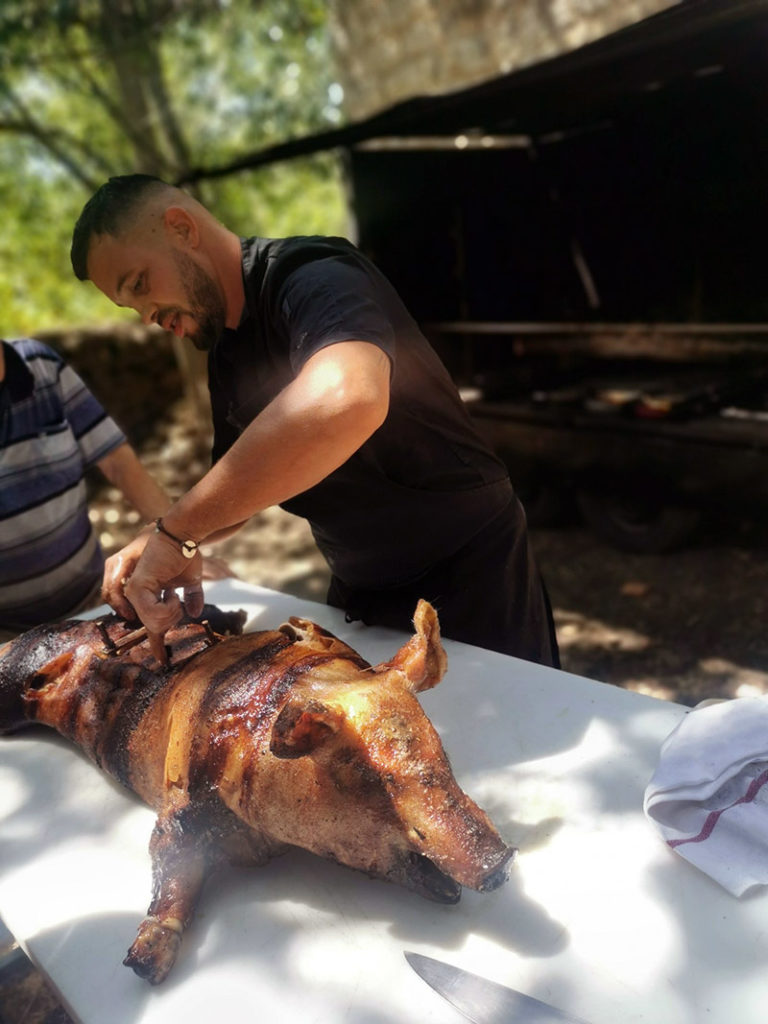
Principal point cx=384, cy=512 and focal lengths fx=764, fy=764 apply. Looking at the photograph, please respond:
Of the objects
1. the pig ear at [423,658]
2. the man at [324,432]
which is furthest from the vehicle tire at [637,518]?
the pig ear at [423,658]

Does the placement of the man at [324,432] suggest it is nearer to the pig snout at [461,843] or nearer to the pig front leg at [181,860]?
the pig front leg at [181,860]

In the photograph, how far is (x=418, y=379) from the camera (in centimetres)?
206

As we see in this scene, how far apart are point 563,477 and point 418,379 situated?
13.8 feet

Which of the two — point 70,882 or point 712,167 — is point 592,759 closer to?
point 70,882

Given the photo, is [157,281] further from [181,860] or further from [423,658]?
[181,860]

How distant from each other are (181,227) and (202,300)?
0.58 feet

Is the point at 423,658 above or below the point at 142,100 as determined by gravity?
below

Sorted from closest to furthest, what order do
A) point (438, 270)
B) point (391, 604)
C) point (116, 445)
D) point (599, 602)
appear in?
1. point (391, 604)
2. point (116, 445)
3. point (599, 602)
4. point (438, 270)

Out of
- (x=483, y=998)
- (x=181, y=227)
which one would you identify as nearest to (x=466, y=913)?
(x=483, y=998)

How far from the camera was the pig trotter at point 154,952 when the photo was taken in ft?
4.34

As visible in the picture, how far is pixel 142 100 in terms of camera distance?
333 inches

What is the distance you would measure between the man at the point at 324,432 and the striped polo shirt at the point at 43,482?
727 millimetres

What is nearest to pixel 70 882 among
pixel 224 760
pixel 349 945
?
pixel 224 760

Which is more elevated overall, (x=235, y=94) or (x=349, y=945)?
(x=235, y=94)
